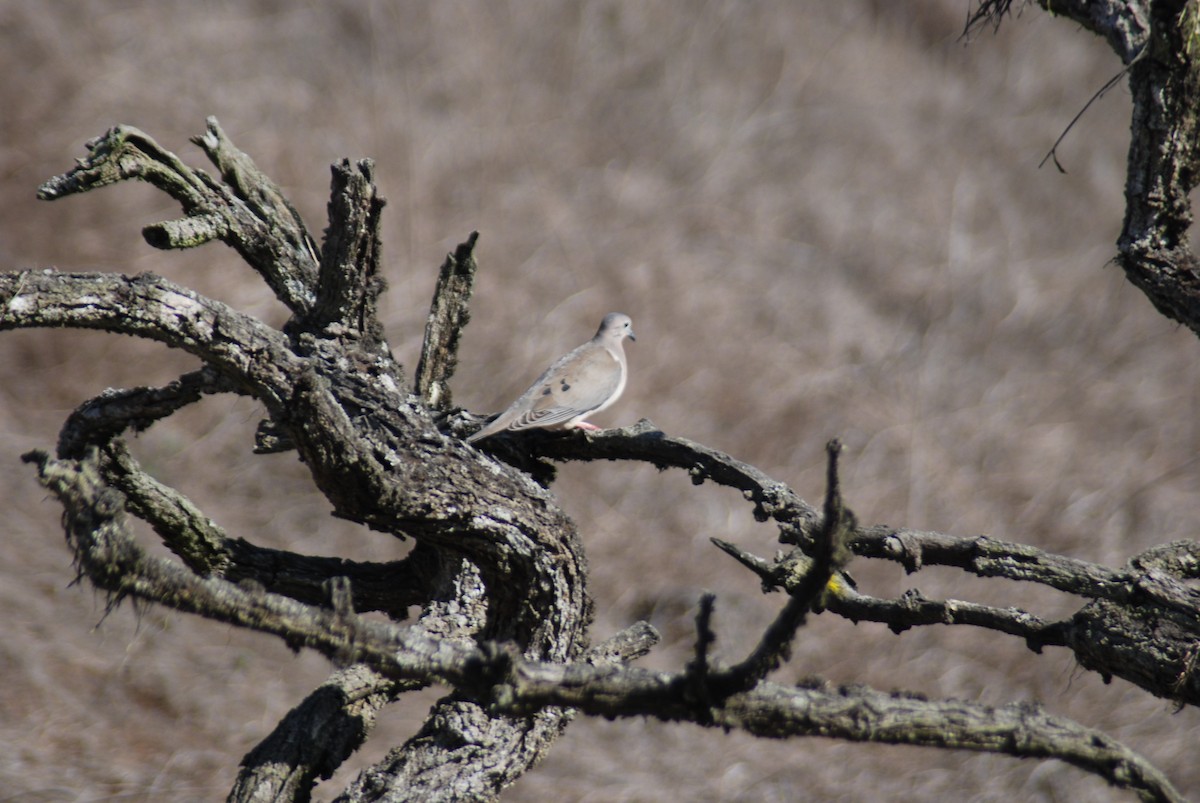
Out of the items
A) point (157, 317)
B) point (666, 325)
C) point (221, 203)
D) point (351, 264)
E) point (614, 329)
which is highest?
point (666, 325)

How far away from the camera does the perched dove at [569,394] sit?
3553 millimetres

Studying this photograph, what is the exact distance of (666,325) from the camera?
863 cm

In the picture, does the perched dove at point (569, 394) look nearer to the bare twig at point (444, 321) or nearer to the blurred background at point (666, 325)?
the bare twig at point (444, 321)

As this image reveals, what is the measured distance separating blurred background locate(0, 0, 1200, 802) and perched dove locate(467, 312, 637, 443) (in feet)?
11.6

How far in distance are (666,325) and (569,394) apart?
15.5ft

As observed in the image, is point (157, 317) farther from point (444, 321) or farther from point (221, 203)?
point (444, 321)

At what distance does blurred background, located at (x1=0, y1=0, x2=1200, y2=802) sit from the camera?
7.09 m

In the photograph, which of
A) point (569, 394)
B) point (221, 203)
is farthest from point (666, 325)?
point (221, 203)

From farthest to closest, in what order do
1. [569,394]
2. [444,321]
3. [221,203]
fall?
1. [569,394]
2. [444,321]
3. [221,203]

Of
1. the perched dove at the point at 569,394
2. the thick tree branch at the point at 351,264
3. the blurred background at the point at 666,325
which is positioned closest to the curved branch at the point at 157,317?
the thick tree branch at the point at 351,264

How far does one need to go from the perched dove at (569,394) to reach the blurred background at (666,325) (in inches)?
139

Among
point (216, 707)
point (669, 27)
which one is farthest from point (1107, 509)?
point (216, 707)

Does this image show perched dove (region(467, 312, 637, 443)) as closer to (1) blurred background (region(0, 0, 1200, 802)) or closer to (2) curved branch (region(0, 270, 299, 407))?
(2) curved branch (region(0, 270, 299, 407))

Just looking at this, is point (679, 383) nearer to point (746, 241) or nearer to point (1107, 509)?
point (746, 241)
